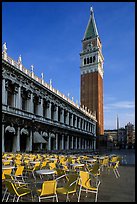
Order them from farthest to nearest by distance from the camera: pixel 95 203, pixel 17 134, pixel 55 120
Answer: pixel 55 120 < pixel 17 134 < pixel 95 203

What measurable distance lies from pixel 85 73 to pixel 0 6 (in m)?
88.9

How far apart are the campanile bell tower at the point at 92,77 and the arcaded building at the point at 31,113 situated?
97.4 feet

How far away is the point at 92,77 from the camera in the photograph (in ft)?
290

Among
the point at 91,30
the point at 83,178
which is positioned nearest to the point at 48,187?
the point at 83,178

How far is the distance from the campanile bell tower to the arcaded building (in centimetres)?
2969

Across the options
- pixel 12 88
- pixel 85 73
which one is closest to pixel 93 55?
pixel 85 73

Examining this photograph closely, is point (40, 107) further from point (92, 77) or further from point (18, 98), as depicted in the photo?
point (92, 77)

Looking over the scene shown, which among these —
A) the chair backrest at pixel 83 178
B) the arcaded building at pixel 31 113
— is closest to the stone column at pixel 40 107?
the arcaded building at pixel 31 113

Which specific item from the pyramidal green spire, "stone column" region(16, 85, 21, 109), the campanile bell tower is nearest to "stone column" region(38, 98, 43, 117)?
"stone column" region(16, 85, 21, 109)

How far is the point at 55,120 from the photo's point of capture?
46.8 m

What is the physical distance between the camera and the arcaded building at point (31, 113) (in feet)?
99.8

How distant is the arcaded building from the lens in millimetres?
30422

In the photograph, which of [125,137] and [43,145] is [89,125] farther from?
[125,137]

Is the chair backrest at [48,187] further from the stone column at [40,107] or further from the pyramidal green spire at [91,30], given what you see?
the pyramidal green spire at [91,30]
